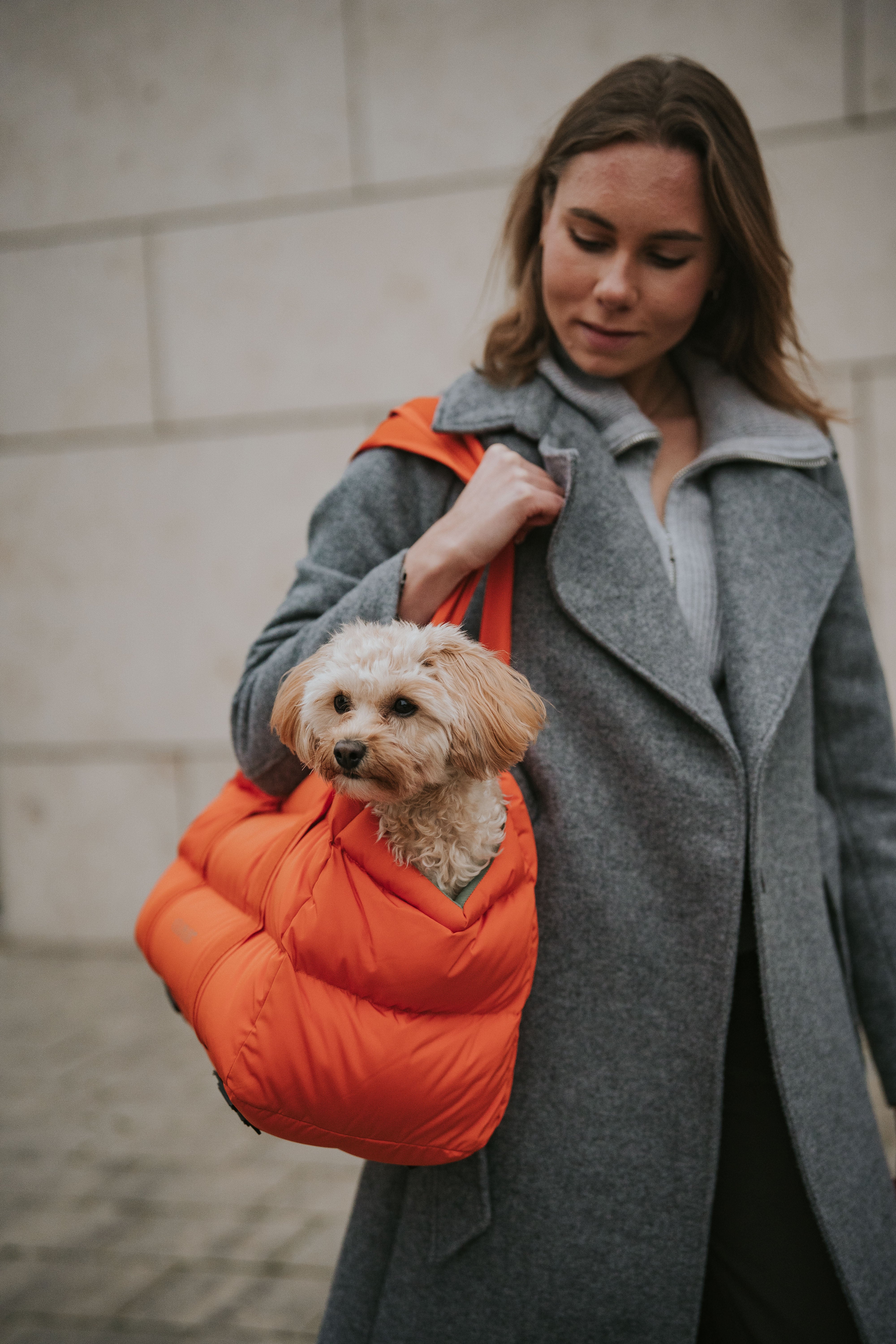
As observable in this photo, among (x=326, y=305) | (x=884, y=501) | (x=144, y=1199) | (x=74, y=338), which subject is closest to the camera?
(x=144, y=1199)

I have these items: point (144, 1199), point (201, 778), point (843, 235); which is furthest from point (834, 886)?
point (201, 778)

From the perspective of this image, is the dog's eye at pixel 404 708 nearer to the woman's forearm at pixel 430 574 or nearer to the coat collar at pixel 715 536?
the woman's forearm at pixel 430 574

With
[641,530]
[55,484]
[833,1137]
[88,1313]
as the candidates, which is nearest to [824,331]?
[641,530]

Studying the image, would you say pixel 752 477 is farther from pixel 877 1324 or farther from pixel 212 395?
pixel 212 395

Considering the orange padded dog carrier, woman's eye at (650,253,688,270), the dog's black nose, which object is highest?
woman's eye at (650,253,688,270)

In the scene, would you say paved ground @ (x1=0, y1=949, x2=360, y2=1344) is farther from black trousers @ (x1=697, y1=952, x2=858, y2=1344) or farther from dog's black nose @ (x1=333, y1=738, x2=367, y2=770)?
dog's black nose @ (x1=333, y1=738, x2=367, y2=770)

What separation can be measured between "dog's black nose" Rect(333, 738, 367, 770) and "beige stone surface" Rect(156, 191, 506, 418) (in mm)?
2938

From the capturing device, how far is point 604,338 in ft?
4.74

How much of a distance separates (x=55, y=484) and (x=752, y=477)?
3573mm

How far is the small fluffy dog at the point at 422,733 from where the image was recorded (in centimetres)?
100

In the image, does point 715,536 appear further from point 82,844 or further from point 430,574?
point 82,844

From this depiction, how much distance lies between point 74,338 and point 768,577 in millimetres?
3706

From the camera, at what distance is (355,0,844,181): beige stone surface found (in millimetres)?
3219

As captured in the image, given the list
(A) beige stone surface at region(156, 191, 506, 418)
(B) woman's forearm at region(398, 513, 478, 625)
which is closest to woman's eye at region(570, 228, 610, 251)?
(B) woman's forearm at region(398, 513, 478, 625)
